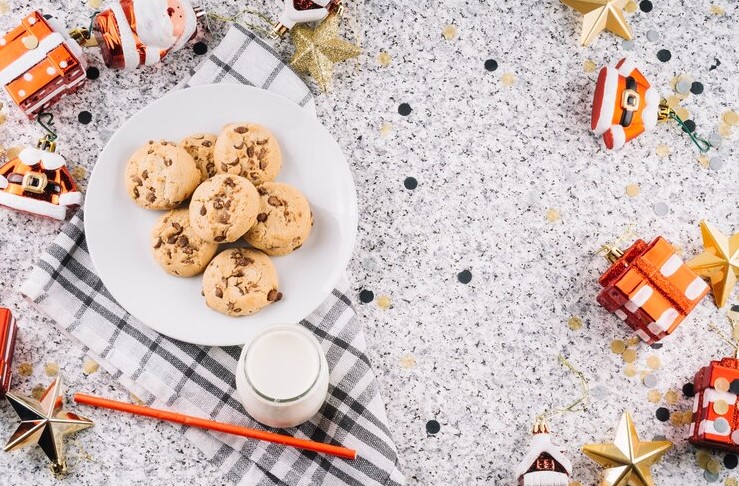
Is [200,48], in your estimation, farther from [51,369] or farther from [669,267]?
[669,267]

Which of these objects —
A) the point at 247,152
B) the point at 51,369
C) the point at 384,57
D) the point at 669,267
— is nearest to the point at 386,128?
the point at 384,57

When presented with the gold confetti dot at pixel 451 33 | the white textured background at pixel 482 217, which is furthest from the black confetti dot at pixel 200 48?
the gold confetti dot at pixel 451 33

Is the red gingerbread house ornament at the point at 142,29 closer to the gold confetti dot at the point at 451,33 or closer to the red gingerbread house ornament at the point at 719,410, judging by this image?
the gold confetti dot at the point at 451,33

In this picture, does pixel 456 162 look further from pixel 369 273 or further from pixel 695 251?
pixel 695 251

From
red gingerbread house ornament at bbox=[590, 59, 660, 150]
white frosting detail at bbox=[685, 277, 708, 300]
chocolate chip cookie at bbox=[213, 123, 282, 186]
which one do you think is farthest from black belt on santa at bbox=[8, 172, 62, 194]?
white frosting detail at bbox=[685, 277, 708, 300]

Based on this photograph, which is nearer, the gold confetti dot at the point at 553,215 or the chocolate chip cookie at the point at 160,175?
the chocolate chip cookie at the point at 160,175
